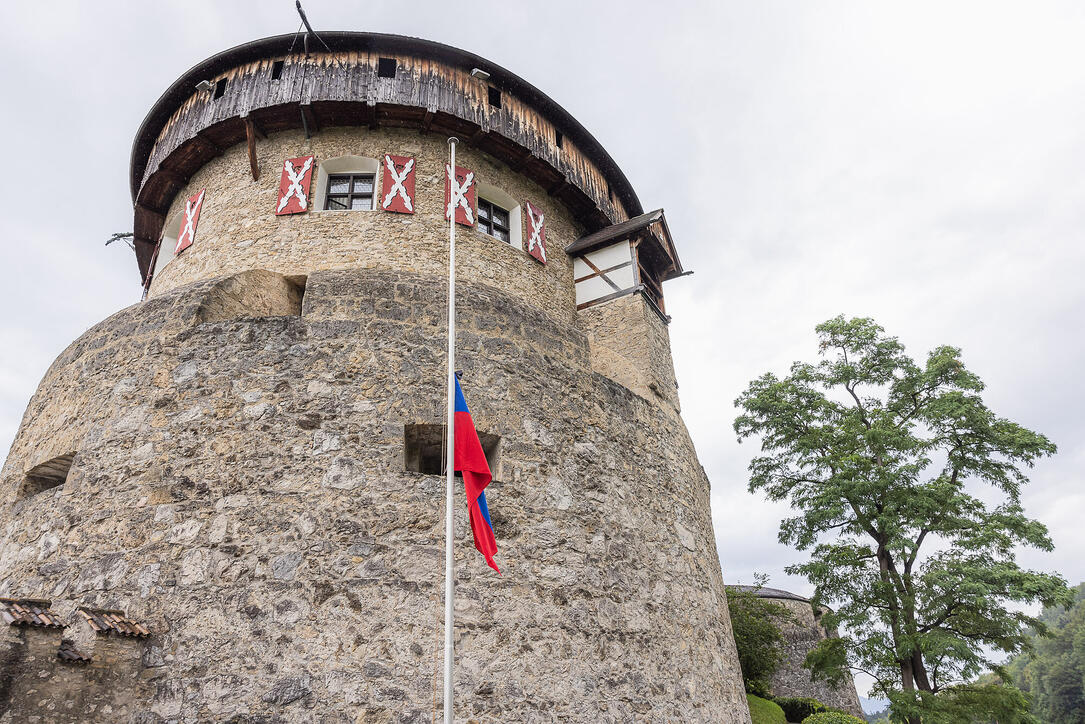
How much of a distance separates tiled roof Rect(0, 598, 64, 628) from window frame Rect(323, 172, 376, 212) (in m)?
6.35

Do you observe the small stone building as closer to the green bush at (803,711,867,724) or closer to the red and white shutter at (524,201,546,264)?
the green bush at (803,711,867,724)

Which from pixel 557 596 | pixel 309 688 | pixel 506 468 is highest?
pixel 506 468

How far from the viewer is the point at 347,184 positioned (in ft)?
34.6

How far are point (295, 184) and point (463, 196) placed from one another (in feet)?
8.62

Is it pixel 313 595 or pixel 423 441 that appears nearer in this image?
pixel 313 595

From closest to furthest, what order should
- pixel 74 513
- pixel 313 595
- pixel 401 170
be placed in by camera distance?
pixel 313 595 → pixel 74 513 → pixel 401 170

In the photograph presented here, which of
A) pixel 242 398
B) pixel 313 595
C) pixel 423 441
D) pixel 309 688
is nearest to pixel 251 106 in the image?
pixel 242 398

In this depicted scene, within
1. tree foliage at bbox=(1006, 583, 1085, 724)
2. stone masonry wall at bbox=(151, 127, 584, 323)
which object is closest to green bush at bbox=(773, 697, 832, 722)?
stone masonry wall at bbox=(151, 127, 584, 323)

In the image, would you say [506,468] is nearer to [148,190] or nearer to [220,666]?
[220,666]

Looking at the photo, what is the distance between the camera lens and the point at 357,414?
290 inches

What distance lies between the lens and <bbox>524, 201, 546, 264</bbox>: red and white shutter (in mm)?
11148

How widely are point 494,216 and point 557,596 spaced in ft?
22.2

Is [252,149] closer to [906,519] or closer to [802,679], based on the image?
[906,519]

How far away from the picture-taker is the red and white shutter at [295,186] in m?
9.86
